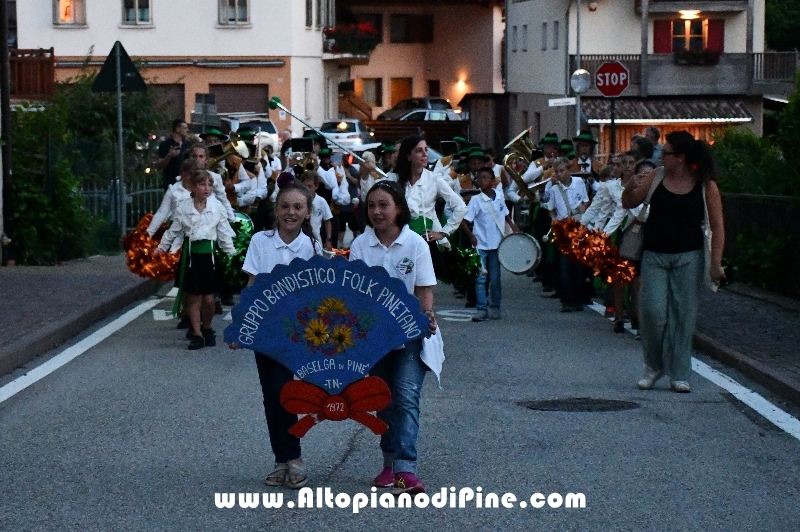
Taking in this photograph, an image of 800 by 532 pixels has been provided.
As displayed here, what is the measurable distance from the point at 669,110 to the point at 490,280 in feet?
121

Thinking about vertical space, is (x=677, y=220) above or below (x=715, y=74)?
below

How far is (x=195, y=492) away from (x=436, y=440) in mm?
1840

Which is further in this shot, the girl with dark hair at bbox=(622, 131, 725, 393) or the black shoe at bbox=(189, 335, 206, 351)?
the black shoe at bbox=(189, 335, 206, 351)

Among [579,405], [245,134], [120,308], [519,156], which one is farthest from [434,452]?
[519,156]

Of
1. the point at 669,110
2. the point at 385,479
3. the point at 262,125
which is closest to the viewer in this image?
the point at 385,479

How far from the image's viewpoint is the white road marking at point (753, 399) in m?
9.31

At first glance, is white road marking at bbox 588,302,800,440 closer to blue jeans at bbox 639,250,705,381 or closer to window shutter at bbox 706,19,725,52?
blue jeans at bbox 639,250,705,381

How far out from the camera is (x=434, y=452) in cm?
841

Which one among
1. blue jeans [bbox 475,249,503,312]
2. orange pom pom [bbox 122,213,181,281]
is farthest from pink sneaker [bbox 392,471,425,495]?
blue jeans [bbox 475,249,503,312]

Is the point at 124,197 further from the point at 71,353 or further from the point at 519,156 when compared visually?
the point at 71,353

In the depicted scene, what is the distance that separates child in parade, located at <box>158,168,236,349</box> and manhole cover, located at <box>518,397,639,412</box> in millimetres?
3781

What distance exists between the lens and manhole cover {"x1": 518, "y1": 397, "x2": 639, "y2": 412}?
9.91m

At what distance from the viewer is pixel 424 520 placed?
682 cm
